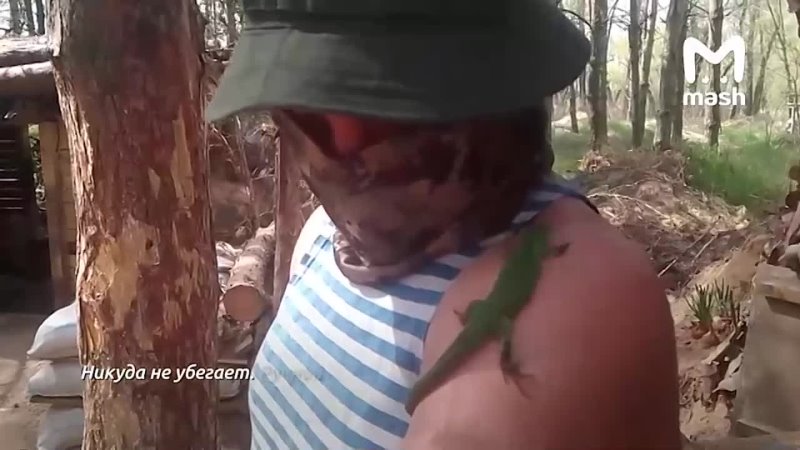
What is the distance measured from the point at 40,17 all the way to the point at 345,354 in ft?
3.67

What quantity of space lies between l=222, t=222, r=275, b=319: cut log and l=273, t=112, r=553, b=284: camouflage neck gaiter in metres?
0.52

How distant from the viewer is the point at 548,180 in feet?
1.28

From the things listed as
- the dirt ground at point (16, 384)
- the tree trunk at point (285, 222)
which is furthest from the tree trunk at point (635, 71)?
the dirt ground at point (16, 384)

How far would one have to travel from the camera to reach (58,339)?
143 cm

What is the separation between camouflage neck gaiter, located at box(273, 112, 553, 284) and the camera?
373mm

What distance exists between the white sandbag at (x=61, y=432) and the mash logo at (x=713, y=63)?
947mm

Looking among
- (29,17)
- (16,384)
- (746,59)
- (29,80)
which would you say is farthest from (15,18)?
(746,59)

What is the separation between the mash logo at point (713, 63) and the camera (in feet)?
2.98

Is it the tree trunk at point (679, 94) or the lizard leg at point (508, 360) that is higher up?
the tree trunk at point (679, 94)

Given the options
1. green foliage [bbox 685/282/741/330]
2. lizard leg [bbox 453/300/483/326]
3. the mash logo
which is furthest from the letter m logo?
lizard leg [bbox 453/300/483/326]

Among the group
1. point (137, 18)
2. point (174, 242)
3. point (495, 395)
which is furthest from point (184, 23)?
point (495, 395)

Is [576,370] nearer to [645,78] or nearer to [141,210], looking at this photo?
[645,78]

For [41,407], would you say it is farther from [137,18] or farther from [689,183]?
[689,183]

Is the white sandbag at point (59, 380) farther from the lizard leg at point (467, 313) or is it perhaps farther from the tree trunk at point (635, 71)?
the lizard leg at point (467, 313)
